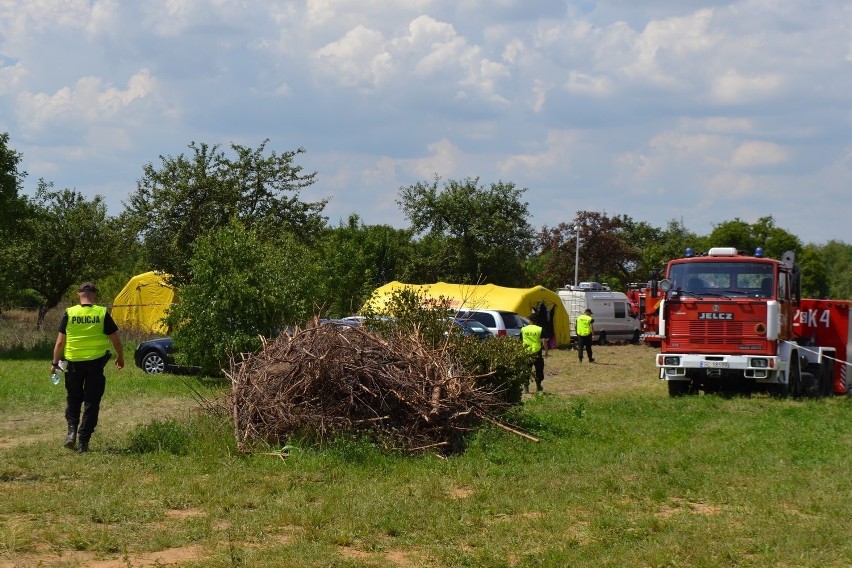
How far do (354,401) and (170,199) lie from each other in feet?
59.8

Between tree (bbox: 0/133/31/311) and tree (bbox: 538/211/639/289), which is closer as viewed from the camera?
tree (bbox: 0/133/31/311)

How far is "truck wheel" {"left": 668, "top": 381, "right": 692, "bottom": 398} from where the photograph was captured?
20562mm

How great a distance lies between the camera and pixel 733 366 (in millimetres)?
19234

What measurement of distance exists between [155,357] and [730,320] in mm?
12927

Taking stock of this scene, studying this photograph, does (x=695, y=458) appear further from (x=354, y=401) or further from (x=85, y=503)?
(x=85, y=503)

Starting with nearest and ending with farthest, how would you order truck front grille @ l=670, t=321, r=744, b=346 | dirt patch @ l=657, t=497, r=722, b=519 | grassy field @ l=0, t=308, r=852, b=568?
1. grassy field @ l=0, t=308, r=852, b=568
2. dirt patch @ l=657, t=497, r=722, b=519
3. truck front grille @ l=670, t=321, r=744, b=346

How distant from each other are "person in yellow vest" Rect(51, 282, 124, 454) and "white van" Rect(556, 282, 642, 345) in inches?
1307

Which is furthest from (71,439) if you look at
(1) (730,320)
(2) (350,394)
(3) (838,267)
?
(3) (838,267)

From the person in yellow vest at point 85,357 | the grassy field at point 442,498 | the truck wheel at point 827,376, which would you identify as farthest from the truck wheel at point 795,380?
the person in yellow vest at point 85,357

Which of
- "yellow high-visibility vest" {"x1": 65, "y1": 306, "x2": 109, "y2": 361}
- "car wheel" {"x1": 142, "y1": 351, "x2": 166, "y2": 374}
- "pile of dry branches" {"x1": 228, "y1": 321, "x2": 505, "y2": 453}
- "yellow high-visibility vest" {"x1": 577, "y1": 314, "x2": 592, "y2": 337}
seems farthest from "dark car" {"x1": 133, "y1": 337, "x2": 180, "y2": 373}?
"yellow high-visibility vest" {"x1": 577, "y1": 314, "x2": 592, "y2": 337}

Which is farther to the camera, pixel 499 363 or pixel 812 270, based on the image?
pixel 812 270

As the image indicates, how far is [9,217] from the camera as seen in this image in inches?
1261

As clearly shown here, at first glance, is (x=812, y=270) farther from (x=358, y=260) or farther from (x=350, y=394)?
(x=350, y=394)

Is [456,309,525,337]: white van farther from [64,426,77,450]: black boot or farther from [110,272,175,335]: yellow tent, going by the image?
[64,426,77,450]: black boot
